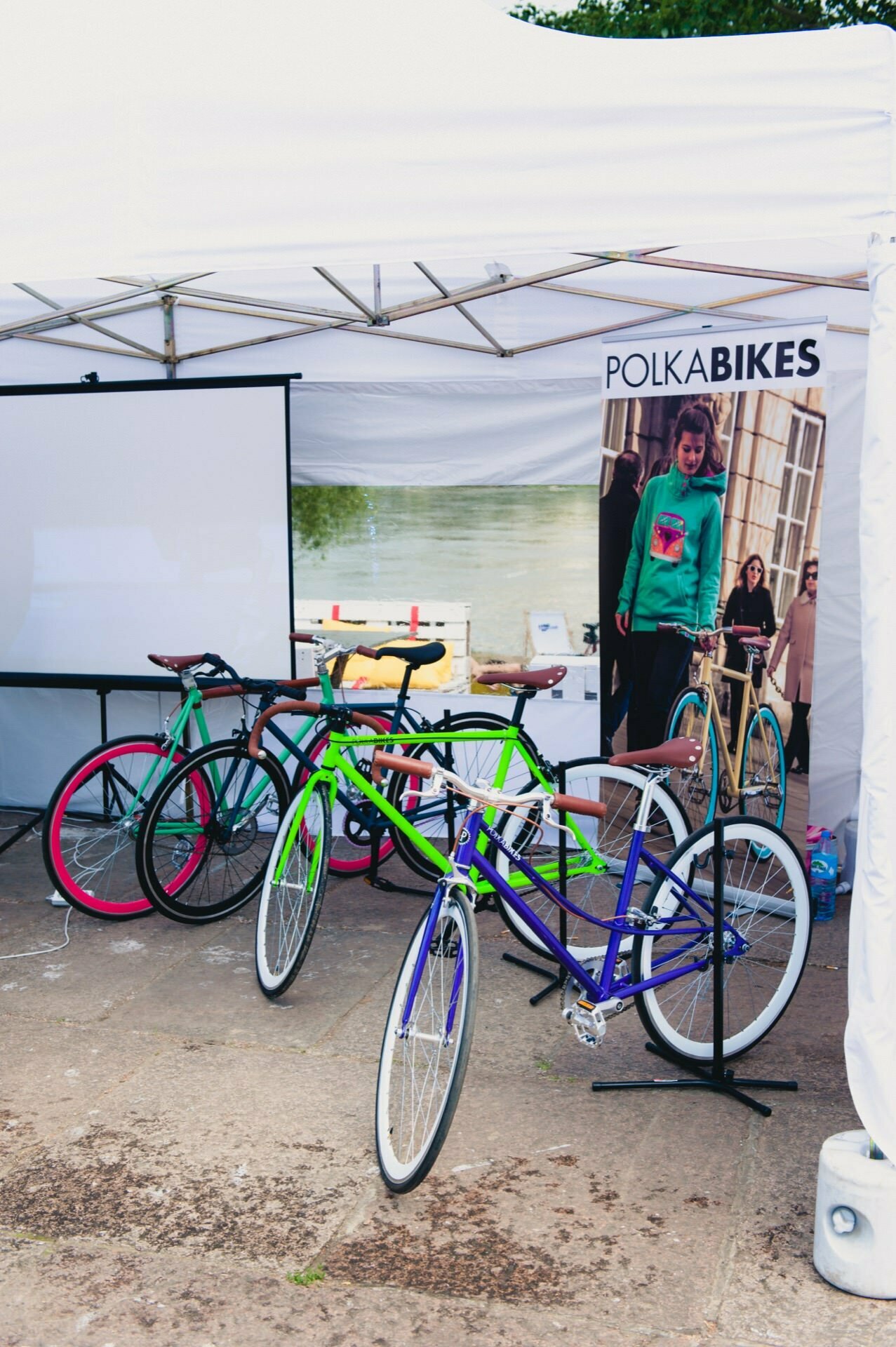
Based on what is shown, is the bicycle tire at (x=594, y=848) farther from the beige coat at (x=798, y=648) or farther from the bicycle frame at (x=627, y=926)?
the beige coat at (x=798, y=648)

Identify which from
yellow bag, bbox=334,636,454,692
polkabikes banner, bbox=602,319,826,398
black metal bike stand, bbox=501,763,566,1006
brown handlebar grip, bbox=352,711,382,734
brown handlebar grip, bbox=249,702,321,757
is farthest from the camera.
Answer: yellow bag, bbox=334,636,454,692

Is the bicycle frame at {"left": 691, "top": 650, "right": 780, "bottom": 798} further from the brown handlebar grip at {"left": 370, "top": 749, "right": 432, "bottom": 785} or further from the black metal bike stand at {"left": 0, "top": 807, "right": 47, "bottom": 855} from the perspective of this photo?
the black metal bike stand at {"left": 0, "top": 807, "right": 47, "bottom": 855}

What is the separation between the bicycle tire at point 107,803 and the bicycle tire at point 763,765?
7.76 feet

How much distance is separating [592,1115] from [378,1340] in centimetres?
109

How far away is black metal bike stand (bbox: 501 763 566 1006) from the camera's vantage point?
3.99m

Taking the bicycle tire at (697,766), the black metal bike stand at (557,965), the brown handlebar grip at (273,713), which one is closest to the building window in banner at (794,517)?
the bicycle tire at (697,766)

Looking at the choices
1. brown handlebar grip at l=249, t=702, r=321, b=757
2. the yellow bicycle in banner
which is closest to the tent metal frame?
the yellow bicycle in banner

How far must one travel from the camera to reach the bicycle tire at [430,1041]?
2883mm

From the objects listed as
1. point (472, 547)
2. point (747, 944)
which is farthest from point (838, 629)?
point (747, 944)

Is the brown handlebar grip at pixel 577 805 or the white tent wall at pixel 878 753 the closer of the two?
the white tent wall at pixel 878 753

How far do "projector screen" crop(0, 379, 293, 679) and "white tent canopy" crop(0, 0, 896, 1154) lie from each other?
2856 millimetres

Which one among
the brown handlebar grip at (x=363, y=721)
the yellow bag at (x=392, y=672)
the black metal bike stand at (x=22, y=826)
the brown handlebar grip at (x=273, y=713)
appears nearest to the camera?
the brown handlebar grip at (x=273, y=713)

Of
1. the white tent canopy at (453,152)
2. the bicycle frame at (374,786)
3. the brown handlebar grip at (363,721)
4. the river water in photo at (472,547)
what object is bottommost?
the bicycle frame at (374,786)

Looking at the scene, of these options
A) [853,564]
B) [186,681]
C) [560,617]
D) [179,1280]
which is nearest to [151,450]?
[186,681]
